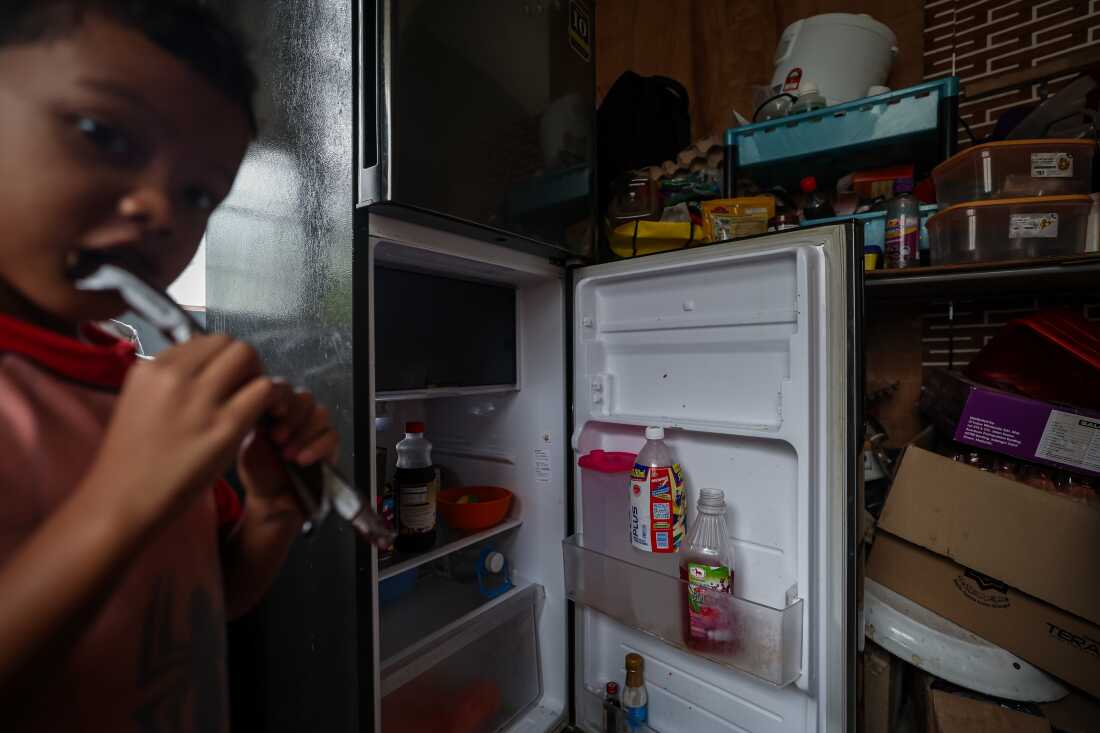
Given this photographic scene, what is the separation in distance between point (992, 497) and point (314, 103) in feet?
4.68

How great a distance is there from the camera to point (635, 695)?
1.11 meters

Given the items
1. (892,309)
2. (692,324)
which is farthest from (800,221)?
(692,324)

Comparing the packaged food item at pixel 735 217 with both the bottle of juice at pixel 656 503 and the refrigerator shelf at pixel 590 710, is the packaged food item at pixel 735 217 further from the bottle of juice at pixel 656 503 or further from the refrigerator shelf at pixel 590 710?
the refrigerator shelf at pixel 590 710

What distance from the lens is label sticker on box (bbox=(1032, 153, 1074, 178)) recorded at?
0.92m

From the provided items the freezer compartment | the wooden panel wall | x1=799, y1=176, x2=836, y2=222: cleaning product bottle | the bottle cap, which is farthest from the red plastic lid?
the wooden panel wall

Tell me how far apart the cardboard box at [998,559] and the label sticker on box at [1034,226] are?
473 millimetres

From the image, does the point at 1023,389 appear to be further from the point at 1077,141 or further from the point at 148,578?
the point at 148,578

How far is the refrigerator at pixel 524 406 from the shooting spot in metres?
0.70

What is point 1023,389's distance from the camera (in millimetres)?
1062

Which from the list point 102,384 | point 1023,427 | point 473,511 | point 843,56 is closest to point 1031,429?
point 1023,427

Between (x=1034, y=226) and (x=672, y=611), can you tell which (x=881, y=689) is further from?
(x=1034, y=226)

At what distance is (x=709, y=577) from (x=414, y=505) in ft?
2.01

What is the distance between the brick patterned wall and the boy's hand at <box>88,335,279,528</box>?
176 cm

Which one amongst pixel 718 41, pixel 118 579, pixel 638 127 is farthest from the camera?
pixel 718 41
